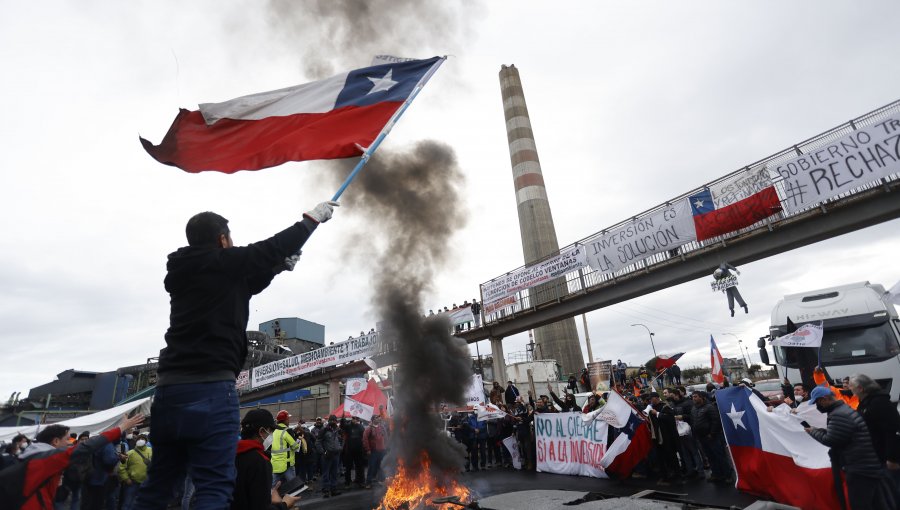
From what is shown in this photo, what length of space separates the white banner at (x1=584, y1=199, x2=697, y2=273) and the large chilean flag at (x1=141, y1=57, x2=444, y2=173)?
38.2 ft

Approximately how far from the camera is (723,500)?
266 inches

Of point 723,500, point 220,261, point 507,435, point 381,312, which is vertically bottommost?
point 723,500

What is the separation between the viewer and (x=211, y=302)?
7.63 feet

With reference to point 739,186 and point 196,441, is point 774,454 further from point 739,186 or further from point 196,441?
point 739,186

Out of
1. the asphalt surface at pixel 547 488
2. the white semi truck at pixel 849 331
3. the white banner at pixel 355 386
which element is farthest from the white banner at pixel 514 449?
the white semi truck at pixel 849 331

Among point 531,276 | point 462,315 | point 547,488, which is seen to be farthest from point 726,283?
point 462,315

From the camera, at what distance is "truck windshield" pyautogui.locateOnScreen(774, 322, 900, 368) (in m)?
10.5

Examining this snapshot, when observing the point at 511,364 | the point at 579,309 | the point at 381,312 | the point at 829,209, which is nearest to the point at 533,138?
the point at 511,364

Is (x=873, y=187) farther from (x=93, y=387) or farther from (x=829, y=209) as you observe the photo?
(x=93, y=387)

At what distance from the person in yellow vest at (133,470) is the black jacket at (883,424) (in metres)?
11.5

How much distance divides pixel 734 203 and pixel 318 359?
2152 cm

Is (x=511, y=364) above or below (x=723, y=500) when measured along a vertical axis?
above

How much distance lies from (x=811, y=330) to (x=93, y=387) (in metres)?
45.8

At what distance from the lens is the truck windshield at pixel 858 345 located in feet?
34.6
